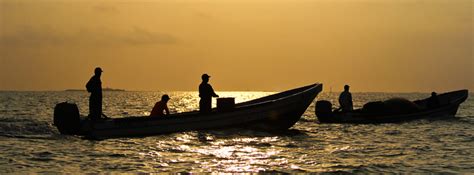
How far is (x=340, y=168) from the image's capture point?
13781 millimetres

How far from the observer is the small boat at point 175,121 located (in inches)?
750

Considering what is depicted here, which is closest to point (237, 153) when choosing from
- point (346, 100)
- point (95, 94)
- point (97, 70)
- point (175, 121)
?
point (175, 121)

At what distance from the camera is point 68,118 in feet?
63.0

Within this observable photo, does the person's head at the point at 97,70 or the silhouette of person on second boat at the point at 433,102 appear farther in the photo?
the silhouette of person on second boat at the point at 433,102

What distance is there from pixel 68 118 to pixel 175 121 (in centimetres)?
345

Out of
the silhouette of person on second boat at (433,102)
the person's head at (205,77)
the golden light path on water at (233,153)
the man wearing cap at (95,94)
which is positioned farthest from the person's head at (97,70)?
the silhouette of person on second boat at (433,102)

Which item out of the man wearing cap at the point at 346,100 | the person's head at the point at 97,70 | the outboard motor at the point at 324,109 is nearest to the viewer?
the person's head at the point at 97,70

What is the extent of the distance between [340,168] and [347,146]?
4785 millimetres

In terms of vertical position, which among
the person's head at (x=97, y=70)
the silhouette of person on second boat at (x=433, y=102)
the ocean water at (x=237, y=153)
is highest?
the person's head at (x=97, y=70)

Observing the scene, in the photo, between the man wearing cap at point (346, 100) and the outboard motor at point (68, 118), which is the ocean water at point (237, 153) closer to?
the outboard motor at point (68, 118)

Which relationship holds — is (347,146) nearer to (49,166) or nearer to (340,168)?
(340,168)

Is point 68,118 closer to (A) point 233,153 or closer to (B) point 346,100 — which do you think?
(A) point 233,153

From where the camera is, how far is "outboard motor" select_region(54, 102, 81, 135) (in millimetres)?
19188

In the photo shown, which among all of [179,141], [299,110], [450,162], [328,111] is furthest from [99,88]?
[328,111]
